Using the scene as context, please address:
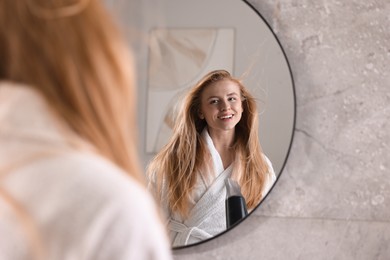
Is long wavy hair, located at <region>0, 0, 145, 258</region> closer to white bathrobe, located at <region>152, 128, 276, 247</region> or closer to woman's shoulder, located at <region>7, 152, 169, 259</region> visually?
woman's shoulder, located at <region>7, 152, 169, 259</region>

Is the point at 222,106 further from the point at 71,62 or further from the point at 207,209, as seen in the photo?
the point at 71,62

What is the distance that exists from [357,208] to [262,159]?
26 cm

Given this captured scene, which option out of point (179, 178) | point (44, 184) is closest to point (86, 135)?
point (44, 184)

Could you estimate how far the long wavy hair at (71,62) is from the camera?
48 cm

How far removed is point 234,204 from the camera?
1.68 m

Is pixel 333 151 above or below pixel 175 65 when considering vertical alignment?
below

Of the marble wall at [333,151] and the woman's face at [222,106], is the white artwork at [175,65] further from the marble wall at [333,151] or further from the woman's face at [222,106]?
the marble wall at [333,151]

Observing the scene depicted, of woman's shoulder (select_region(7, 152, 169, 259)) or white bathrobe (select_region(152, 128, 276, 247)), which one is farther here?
white bathrobe (select_region(152, 128, 276, 247))

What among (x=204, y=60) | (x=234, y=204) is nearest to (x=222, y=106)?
(x=204, y=60)

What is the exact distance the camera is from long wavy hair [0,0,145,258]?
1.57 feet

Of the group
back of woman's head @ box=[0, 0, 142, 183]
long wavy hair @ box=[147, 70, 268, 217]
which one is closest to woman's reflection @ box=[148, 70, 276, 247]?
long wavy hair @ box=[147, 70, 268, 217]

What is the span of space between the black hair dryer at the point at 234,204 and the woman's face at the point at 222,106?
0.45 ft

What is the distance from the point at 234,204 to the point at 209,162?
117mm

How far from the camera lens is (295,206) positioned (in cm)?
171
